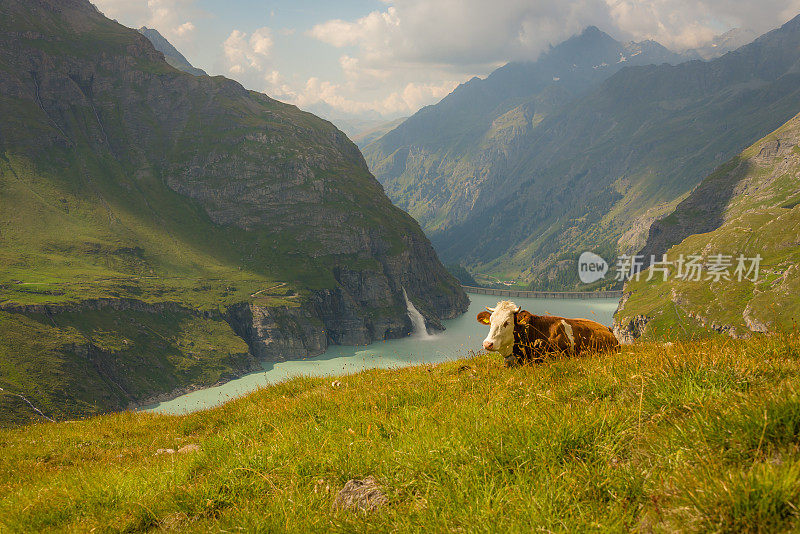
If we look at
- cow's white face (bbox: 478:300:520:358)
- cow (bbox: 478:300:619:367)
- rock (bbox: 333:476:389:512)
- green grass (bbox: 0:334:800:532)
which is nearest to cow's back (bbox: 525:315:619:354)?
cow (bbox: 478:300:619:367)

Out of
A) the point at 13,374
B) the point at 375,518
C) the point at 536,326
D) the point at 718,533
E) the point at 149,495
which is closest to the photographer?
the point at 718,533

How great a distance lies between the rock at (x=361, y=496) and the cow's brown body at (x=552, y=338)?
587 cm

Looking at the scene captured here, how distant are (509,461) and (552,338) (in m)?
6.75

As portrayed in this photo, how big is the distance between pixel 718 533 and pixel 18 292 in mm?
246267

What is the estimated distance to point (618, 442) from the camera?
491 centimetres

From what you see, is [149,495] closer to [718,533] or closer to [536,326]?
[718,533]

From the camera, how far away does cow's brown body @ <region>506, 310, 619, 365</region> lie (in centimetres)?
1084

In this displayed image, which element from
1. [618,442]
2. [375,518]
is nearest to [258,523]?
[375,518]

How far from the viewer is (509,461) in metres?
5.02

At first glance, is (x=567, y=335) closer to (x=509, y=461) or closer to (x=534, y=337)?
(x=534, y=337)

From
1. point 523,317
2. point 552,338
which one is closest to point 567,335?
point 552,338

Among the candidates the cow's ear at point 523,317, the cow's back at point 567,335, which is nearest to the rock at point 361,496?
the cow's back at point 567,335

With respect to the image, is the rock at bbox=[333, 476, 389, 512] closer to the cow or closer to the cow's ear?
the cow

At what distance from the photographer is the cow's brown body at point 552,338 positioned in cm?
1084
